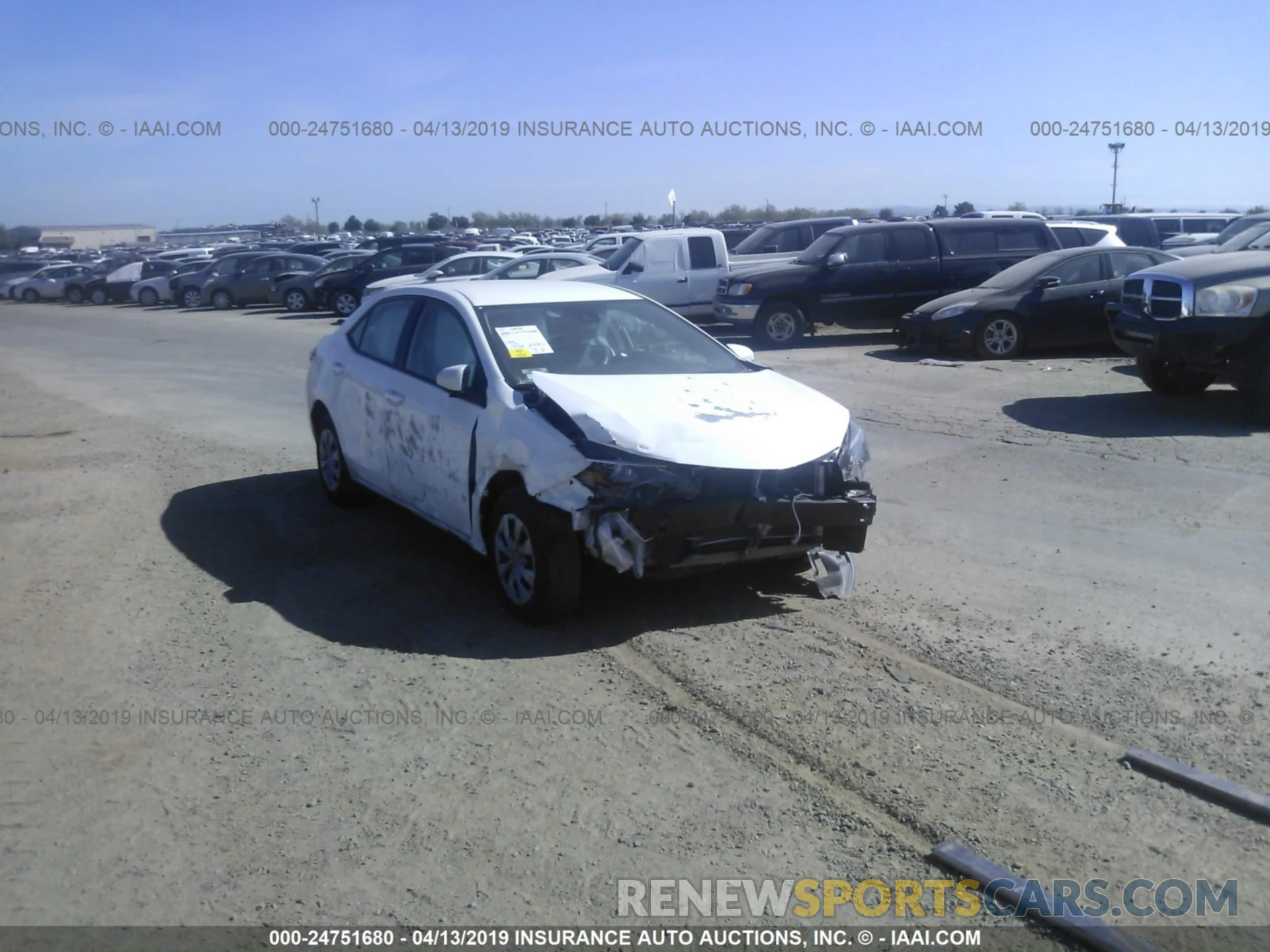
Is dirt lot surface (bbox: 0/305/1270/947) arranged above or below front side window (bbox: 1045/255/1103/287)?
below

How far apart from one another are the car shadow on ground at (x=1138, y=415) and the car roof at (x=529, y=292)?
16.7 ft

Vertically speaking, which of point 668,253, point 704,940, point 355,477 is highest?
point 668,253

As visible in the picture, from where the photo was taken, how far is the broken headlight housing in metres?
5.76

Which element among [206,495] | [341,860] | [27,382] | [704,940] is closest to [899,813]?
[704,940]

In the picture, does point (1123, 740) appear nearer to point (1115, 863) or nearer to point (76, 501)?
point (1115, 863)

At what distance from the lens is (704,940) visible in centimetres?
327

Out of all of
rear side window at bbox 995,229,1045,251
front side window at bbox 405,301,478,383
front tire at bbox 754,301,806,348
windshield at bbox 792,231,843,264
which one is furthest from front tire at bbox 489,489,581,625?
rear side window at bbox 995,229,1045,251

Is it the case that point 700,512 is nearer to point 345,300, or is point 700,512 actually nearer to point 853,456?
point 853,456

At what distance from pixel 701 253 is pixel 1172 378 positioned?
9383mm

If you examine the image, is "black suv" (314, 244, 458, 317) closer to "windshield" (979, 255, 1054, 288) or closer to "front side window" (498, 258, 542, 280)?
"front side window" (498, 258, 542, 280)

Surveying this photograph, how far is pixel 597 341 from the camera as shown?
6.65 metres

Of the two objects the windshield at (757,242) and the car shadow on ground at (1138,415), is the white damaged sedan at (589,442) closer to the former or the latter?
the car shadow on ground at (1138,415)

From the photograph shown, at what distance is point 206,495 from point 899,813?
6.38 meters

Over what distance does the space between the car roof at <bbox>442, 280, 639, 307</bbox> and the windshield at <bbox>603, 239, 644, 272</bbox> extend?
12141mm
